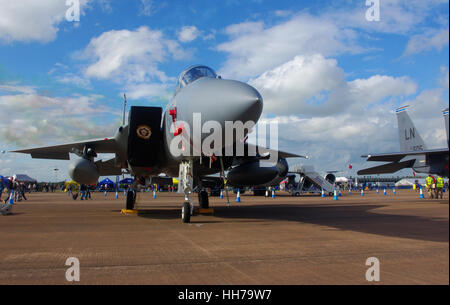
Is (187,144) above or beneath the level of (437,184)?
above

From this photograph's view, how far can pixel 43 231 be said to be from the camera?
7387mm

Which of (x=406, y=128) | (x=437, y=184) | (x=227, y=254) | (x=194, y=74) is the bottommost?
(x=227, y=254)

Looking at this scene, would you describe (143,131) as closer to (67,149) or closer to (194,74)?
(194,74)

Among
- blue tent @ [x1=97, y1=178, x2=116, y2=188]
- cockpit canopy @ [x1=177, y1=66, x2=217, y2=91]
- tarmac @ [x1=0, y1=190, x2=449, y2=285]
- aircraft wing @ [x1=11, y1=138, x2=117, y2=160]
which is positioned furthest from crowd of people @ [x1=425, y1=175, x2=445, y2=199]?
blue tent @ [x1=97, y1=178, x2=116, y2=188]

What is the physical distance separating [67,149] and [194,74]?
6689mm

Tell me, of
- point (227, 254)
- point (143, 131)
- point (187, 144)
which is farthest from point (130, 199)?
point (227, 254)

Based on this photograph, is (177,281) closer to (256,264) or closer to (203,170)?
(256,264)

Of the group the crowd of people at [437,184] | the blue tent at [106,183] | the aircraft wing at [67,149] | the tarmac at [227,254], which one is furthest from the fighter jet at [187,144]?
the blue tent at [106,183]

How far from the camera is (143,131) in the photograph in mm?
9188

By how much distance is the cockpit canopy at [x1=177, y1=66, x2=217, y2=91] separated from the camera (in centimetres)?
815

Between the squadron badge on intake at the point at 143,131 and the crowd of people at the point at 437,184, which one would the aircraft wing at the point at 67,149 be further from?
the crowd of people at the point at 437,184

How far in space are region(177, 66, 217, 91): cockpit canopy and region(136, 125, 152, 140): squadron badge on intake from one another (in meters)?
1.57

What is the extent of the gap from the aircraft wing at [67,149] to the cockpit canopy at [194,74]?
3.76m
